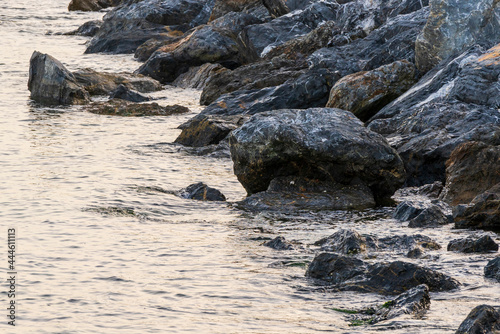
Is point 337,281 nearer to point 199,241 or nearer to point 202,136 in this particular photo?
point 199,241

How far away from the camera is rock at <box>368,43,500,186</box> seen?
12.2m

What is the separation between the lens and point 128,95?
69.5ft

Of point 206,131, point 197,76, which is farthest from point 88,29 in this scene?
point 206,131

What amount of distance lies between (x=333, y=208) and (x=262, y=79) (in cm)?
882

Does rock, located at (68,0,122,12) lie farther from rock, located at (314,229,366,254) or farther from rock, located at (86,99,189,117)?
rock, located at (314,229,366,254)

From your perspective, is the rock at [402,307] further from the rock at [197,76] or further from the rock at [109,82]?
the rock at [109,82]

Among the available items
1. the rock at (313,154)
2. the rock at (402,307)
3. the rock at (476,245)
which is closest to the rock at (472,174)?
the rock at (313,154)

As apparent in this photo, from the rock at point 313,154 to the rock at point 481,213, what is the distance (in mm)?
2047

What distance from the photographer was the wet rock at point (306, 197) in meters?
11.2

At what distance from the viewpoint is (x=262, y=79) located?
1939 centimetres

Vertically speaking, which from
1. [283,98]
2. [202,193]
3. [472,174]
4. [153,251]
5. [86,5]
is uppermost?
[86,5]

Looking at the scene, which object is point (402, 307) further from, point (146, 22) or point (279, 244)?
point (146, 22)

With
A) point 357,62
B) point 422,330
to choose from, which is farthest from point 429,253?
point 357,62

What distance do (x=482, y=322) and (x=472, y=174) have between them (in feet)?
18.4
